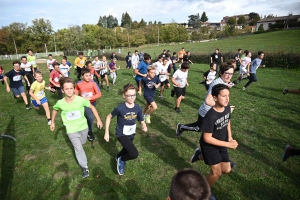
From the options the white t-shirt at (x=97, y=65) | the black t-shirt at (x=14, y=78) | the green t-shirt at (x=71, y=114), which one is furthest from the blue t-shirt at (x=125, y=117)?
the white t-shirt at (x=97, y=65)

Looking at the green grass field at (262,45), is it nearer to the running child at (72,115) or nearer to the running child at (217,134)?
the running child at (217,134)

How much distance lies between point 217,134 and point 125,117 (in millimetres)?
1767

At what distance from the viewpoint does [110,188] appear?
11.9ft

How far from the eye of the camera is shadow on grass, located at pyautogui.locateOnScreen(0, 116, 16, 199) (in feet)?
12.0

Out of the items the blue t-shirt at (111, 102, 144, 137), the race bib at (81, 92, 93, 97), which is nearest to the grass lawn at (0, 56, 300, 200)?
the blue t-shirt at (111, 102, 144, 137)

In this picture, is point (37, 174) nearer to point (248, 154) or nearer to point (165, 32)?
point (248, 154)

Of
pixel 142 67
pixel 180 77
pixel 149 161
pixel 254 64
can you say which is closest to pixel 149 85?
pixel 180 77

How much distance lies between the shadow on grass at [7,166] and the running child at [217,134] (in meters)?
3.83

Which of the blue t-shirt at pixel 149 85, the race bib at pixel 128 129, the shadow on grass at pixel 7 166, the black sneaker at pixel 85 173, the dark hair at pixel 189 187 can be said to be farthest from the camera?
the blue t-shirt at pixel 149 85

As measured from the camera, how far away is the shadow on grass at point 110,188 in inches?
136

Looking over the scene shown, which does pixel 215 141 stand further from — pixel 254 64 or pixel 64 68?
pixel 64 68

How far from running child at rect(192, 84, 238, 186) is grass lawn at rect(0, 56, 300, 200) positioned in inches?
31.0

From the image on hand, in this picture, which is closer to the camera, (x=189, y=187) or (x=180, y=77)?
(x=189, y=187)

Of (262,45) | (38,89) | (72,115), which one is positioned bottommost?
(72,115)
